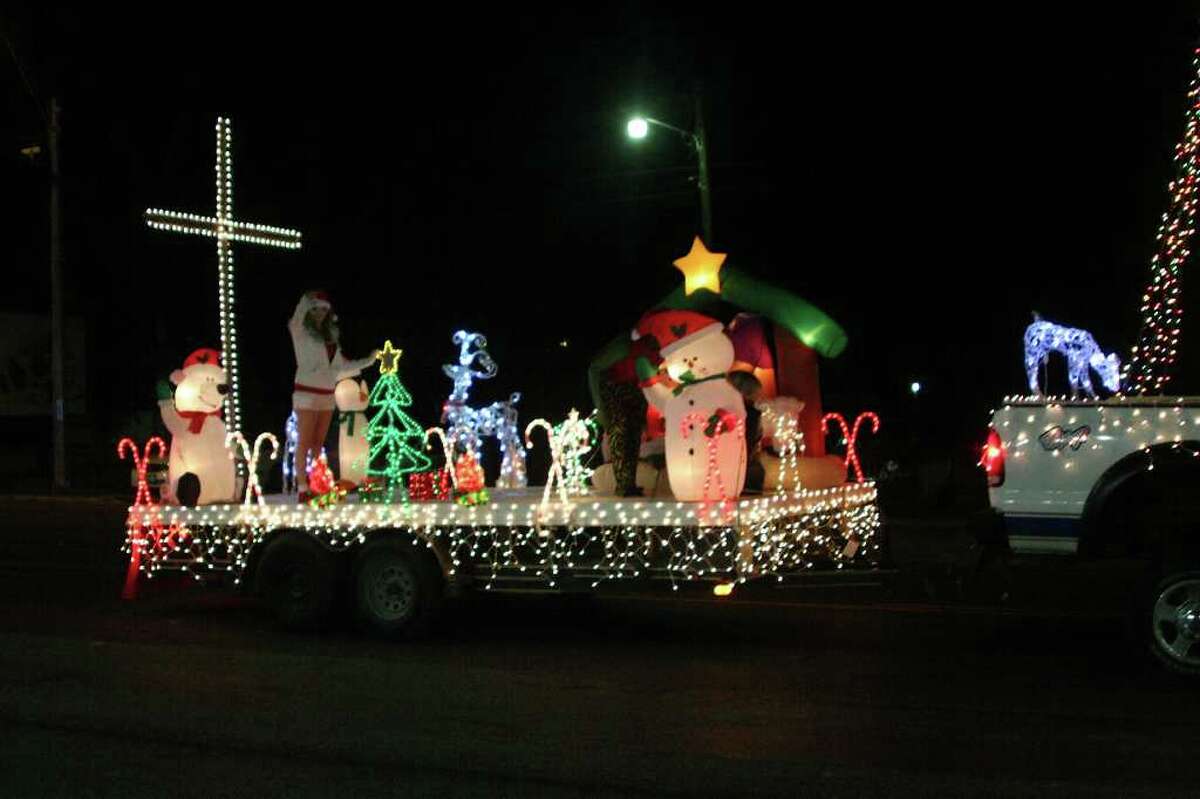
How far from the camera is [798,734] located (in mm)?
7688

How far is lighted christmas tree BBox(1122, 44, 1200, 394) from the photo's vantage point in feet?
40.3

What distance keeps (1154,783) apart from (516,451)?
769 centimetres

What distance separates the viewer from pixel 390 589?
35.5ft

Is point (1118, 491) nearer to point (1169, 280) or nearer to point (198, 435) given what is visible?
point (1169, 280)

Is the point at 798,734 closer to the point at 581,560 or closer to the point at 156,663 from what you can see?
the point at 581,560

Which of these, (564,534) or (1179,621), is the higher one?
(564,534)

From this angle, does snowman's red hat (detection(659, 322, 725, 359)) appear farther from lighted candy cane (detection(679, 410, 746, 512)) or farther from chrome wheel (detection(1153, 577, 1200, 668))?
chrome wheel (detection(1153, 577, 1200, 668))

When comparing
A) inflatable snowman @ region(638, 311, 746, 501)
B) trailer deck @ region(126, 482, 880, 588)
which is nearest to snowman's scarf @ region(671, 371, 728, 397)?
inflatable snowman @ region(638, 311, 746, 501)

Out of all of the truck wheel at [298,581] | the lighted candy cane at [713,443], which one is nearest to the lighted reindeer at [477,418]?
the truck wheel at [298,581]

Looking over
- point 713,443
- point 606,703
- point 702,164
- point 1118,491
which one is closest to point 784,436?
point 713,443

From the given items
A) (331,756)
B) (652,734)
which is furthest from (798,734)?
(331,756)

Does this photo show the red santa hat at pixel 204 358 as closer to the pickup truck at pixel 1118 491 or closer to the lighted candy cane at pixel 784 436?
the lighted candy cane at pixel 784 436

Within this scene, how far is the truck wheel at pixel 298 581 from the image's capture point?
1094 cm

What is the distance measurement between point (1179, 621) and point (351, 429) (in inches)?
253
